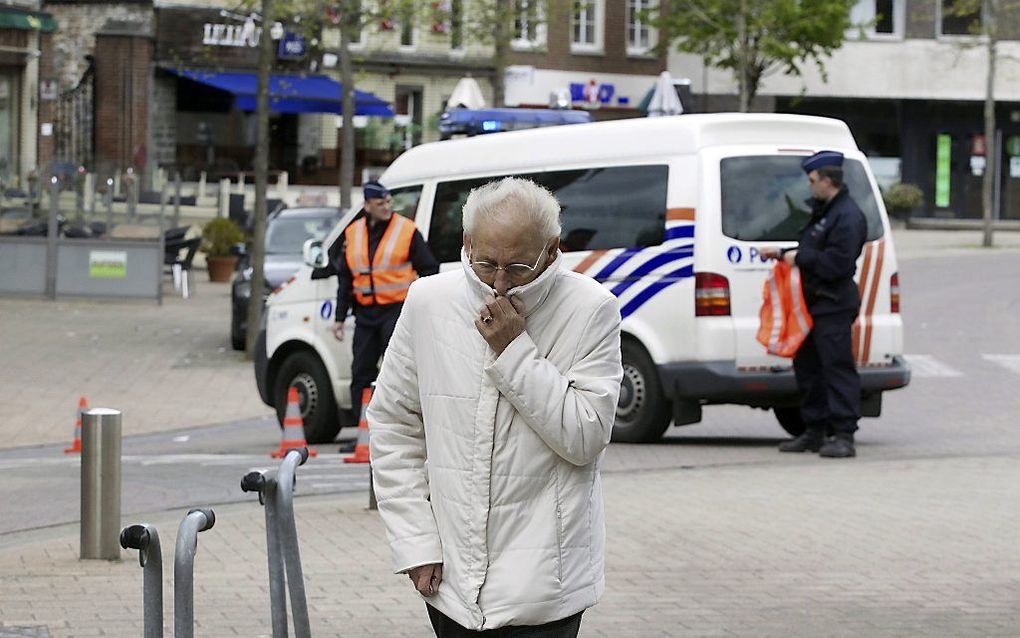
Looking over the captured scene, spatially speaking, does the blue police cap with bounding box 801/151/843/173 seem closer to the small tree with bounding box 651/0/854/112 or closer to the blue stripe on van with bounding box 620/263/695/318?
the blue stripe on van with bounding box 620/263/695/318

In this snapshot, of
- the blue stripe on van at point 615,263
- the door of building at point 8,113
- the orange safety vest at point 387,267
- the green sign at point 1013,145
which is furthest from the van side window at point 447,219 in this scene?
the green sign at point 1013,145

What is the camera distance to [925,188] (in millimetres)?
54125

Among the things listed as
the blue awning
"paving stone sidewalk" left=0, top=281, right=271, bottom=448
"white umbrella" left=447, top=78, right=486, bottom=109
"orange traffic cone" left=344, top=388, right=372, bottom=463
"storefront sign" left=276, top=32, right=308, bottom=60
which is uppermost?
"storefront sign" left=276, top=32, right=308, bottom=60

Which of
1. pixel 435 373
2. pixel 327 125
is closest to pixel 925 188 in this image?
pixel 327 125

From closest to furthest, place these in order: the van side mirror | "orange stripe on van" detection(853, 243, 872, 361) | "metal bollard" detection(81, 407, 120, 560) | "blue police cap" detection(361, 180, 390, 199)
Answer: "metal bollard" detection(81, 407, 120, 560) < "blue police cap" detection(361, 180, 390, 199) < "orange stripe on van" detection(853, 243, 872, 361) < the van side mirror

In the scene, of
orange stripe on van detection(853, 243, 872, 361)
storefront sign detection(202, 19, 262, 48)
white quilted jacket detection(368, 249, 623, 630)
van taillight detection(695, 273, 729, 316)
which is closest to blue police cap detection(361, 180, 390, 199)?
van taillight detection(695, 273, 729, 316)

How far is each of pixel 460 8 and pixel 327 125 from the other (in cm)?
1787

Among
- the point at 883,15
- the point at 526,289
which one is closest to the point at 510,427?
the point at 526,289

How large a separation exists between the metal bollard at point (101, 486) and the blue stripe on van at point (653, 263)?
5239 mm

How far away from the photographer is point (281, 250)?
924 inches

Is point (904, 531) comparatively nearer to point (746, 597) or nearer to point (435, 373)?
point (746, 597)

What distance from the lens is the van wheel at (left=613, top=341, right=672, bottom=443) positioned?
43.2ft

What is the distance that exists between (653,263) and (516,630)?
8.96 metres

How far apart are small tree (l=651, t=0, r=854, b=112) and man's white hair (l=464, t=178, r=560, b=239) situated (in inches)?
1649
